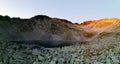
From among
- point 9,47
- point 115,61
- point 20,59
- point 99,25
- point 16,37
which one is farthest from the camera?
point 99,25

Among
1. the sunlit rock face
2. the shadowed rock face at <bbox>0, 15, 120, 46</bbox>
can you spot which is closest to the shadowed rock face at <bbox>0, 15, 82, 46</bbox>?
the shadowed rock face at <bbox>0, 15, 120, 46</bbox>

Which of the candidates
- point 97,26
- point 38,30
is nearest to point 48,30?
point 38,30

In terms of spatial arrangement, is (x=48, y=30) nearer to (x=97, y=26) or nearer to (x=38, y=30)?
(x=38, y=30)

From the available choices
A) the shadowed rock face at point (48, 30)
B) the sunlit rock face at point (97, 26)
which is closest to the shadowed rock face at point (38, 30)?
the shadowed rock face at point (48, 30)

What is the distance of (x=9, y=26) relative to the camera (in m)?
55.4

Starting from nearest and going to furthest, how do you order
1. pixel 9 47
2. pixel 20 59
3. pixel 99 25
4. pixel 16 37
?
1. pixel 20 59
2. pixel 9 47
3. pixel 16 37
4. pixel 99 25

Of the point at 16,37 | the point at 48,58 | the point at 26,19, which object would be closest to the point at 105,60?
the point at 48,58

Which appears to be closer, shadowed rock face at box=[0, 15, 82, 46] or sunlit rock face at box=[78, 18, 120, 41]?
shadowed rock face at box=[0, 15, 82, 46]

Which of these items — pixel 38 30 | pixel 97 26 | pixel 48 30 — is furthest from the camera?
pixel 97 26

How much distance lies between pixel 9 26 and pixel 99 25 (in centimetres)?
2160

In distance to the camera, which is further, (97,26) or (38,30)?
(97,26)

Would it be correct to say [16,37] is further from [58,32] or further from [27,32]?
[58,32]

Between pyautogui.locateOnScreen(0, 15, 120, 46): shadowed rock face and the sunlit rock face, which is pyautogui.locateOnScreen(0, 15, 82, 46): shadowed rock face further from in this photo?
the sunlit rock face

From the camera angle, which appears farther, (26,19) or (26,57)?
(26,19)
